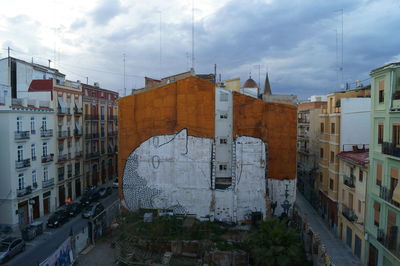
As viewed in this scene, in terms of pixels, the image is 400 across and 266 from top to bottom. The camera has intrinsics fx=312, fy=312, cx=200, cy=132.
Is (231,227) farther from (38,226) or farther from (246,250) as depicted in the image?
(38,226)

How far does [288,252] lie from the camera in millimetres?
19172

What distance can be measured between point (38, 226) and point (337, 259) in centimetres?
2709

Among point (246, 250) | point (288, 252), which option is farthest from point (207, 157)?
point (288, 252)

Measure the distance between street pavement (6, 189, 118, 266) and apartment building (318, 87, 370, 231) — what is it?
26.3 meters

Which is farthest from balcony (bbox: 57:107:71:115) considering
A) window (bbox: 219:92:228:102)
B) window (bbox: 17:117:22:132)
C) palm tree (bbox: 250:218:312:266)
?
palm tree (bbox: 250:218:312:266)

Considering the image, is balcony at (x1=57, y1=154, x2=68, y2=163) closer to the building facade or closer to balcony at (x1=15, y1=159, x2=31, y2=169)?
balcony at (x1=15, y1=159, x2=31, y2=169)

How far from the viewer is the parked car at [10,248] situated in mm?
23416

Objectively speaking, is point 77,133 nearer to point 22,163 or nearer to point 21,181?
point 22,163

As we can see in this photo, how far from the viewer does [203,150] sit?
30781 mm

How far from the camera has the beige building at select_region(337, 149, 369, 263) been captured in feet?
86.1

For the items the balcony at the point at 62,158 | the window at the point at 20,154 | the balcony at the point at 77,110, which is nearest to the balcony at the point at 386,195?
the window at the point at 20,154

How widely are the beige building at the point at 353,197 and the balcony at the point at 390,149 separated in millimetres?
3288

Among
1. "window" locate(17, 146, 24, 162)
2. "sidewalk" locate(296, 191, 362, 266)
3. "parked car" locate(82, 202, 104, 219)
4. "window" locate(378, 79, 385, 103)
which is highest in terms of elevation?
"window" locate(378, 79, 385, 103)

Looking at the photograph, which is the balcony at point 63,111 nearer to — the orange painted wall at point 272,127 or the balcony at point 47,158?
the balcony at point 47,158
